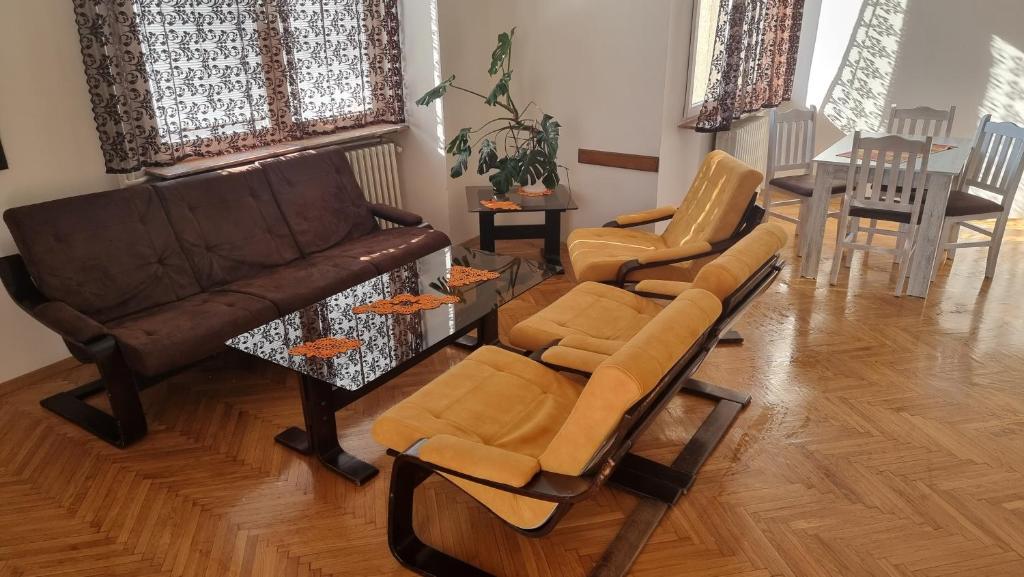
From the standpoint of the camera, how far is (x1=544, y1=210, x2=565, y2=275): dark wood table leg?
4.81 meters

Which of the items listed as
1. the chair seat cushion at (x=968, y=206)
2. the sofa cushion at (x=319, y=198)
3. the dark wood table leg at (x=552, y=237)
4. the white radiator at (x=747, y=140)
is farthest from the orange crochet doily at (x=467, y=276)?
the chair seat cushion at (x=968, y=206)

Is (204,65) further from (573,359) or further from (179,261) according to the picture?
(573,359)

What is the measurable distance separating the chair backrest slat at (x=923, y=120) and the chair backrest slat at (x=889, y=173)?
3.86 ft

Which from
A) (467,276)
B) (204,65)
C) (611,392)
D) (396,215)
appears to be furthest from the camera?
(396,215)

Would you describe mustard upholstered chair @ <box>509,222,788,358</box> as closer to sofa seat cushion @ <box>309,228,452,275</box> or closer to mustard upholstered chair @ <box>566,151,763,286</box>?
mustard upholstered chair @ <box>566,151,763,286</box>

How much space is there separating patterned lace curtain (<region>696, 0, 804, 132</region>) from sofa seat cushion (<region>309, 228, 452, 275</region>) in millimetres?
2098

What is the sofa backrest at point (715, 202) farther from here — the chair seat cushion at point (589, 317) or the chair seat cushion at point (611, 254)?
the chair seat cushion at point (589, 317)

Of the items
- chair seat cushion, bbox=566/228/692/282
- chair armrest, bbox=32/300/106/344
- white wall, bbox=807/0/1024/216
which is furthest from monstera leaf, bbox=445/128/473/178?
white wall, bbox=807/0/1024/216

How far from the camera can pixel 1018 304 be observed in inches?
167

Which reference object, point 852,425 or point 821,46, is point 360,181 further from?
point 821,46

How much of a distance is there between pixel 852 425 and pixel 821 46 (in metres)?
4.69

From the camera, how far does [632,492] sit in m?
2.62

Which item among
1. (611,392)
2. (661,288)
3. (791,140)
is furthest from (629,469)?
(791,140)

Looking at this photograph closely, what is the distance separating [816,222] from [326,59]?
335cm
